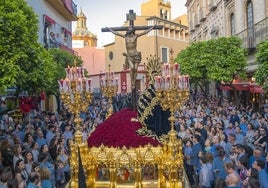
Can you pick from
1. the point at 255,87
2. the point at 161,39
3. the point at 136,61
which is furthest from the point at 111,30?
the point at 161,39

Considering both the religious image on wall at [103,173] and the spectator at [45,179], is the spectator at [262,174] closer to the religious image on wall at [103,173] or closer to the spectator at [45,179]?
the religious image on wall at [103,173]

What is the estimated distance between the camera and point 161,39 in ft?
191

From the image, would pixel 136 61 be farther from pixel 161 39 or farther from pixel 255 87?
pixel 161 39

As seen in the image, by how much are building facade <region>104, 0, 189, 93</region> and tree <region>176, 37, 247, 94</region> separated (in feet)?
63.5

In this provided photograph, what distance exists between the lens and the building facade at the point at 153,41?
55.9 metres

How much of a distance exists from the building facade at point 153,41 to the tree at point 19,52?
120ft

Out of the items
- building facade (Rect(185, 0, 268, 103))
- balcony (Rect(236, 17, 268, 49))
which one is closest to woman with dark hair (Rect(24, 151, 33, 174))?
building facade (Rect(185, 0, 268, 103))

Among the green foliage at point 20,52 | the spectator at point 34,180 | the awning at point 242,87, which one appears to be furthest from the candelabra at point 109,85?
the awning at point 242,87

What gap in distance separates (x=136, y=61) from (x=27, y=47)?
4.43 meters

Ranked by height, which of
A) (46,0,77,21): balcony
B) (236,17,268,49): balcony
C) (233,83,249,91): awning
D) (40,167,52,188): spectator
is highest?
(46,0,77,21): balcony

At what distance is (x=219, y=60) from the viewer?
29.1m

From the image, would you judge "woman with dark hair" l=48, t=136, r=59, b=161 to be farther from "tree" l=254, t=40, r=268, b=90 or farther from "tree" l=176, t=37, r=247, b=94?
"tree" l=176, t=37, r=247, b=94

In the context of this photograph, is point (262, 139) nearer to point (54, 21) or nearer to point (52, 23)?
point (52, 23)

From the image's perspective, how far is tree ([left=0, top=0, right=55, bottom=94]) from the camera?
39.2 feet
